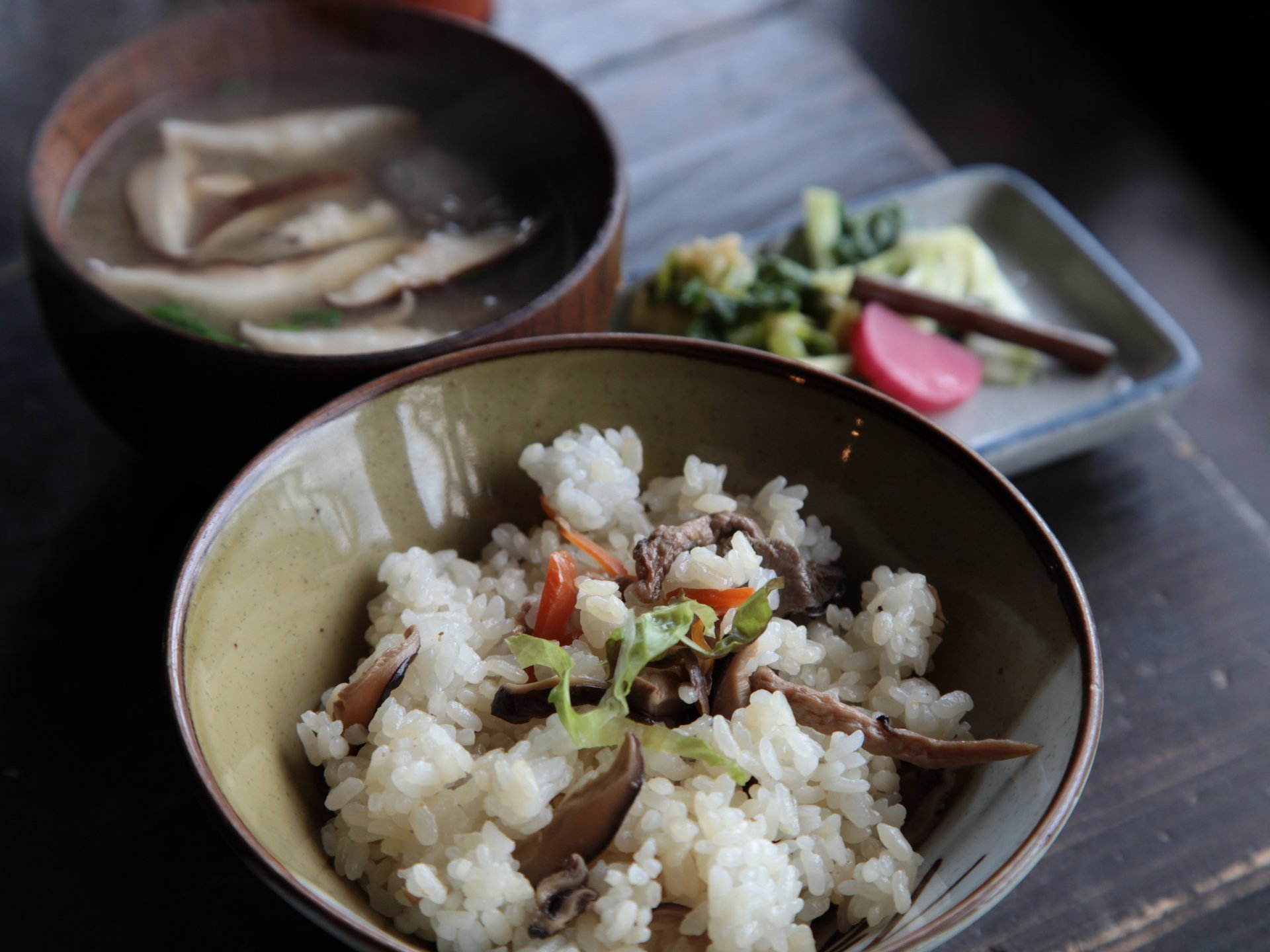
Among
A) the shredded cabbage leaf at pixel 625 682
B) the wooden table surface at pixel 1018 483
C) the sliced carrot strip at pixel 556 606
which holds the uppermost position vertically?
the shredded cabbage leaf at pixel 625 682

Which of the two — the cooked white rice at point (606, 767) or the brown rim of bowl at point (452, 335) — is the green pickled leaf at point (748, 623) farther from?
the brown rim of bowl at point (452, 335)

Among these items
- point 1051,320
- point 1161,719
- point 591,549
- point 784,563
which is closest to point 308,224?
point 591,549

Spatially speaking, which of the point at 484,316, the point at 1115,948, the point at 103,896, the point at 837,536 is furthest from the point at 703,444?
the point at 103,896

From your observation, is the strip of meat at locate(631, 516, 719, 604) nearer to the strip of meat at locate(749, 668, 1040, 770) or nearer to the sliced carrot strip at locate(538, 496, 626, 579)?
the sliced carrot strip at locate(538, 496, 626, 579)

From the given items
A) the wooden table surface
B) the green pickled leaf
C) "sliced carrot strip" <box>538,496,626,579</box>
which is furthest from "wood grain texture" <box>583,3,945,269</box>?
the green pickled leaf

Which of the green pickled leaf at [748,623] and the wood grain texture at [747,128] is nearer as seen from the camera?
the green pickled leaf at [748,623]

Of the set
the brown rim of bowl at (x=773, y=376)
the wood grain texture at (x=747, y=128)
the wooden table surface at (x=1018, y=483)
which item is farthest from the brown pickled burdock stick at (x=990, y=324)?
the brown rim of bowl at (x=773, y=376)

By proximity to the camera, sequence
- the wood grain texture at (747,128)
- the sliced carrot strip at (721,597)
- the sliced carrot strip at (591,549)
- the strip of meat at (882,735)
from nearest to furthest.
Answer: the strip of meat at (882,735)
the sliced carrot strip at (721,597)
the sliced carrot strip at (591,549)
the wood grain texture at (747,128)

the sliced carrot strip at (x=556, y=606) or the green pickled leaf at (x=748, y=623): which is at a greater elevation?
the green pickled leaf at (x=748, y=623)
